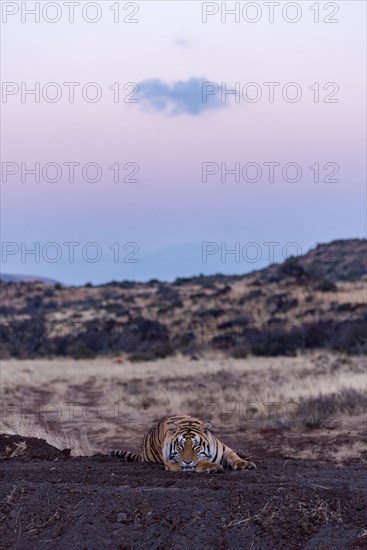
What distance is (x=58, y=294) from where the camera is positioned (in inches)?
3118

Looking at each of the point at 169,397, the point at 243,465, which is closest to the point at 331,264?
the point at 169,397

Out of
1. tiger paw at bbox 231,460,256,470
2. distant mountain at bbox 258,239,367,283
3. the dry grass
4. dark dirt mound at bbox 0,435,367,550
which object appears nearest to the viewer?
dark dirt mound at bbox 0,435,367,550

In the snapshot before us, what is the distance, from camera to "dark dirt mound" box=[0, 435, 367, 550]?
6.93 metres

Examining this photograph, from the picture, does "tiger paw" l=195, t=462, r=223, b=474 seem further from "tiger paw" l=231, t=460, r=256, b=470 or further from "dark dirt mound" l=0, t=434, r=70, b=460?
"dark dirt mound" l=0, t=434, r=70, b=460

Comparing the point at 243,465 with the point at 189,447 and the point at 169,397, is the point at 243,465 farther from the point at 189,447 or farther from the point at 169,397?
the point at 169,397

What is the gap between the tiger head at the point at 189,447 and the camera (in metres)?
9.55

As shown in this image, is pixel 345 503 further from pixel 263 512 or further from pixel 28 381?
pixel 28 381

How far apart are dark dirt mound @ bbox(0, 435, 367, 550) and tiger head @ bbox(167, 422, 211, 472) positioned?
866 mm

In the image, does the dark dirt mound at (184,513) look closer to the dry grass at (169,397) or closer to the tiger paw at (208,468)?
the tiger paw at (208,468)

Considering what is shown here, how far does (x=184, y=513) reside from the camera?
23.8ft

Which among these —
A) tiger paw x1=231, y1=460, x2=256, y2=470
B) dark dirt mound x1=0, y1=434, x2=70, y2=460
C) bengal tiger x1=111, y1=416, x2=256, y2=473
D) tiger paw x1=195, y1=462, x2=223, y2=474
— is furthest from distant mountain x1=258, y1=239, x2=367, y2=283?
tiger paw x1=195, y1=462, x2=223, y2=474

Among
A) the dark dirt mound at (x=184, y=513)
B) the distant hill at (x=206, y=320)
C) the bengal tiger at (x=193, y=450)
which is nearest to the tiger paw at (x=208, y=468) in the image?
the bengal tiger at (x=193, y=450)

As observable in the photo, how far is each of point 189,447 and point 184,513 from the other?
2385 millimetres

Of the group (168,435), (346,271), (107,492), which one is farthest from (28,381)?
(346,271)
